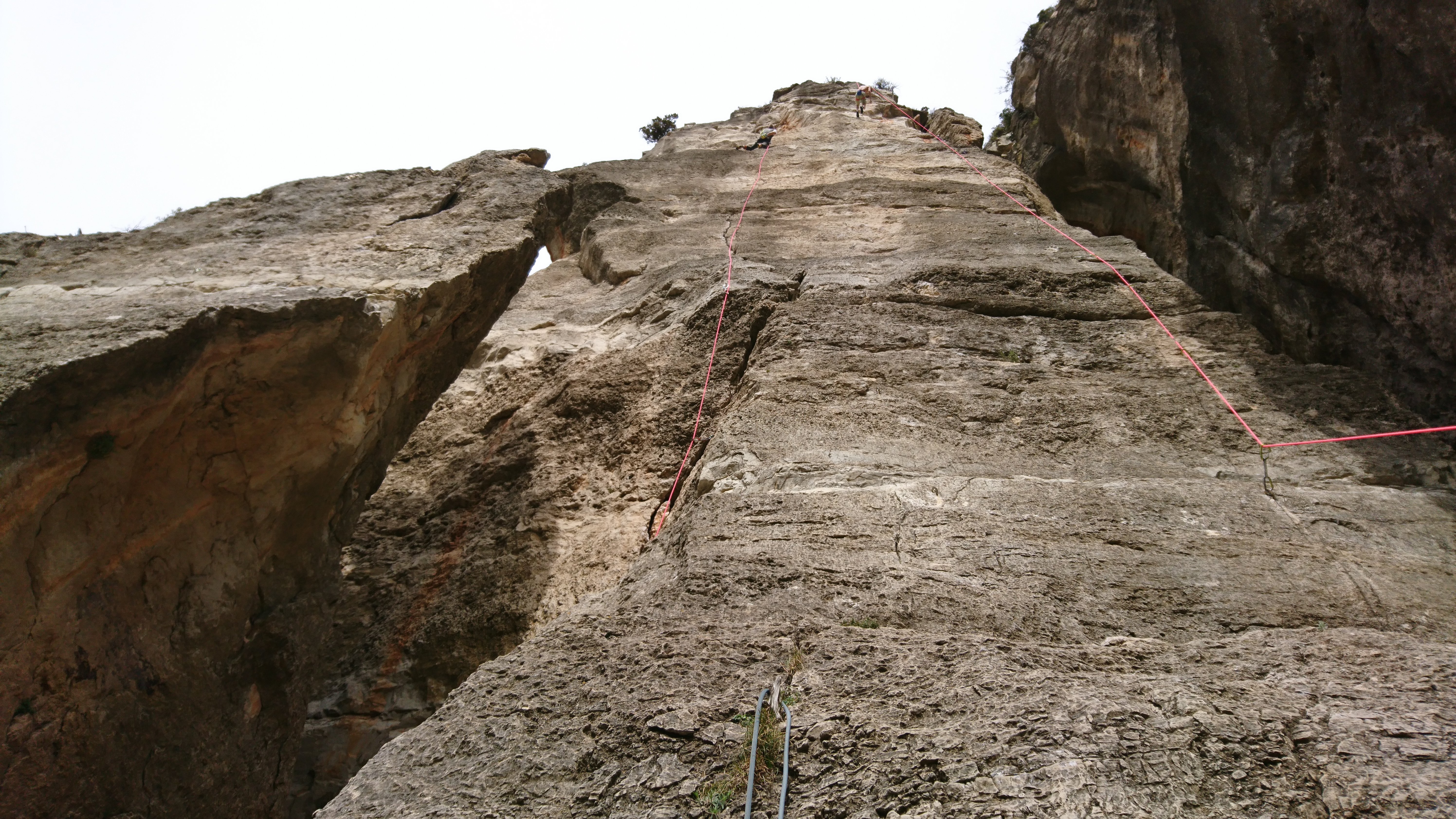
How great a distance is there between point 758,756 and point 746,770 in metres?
0.06

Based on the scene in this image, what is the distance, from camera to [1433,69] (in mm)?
3840

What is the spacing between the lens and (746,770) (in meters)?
2.35

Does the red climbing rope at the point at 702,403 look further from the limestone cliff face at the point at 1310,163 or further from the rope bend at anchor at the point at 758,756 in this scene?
the limestone cliff face at the point at 1310,163

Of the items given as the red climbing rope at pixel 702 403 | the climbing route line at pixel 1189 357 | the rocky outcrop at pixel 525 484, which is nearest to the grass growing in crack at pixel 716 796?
the red climbing rope at pixel 702 403

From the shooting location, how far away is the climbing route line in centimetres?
412

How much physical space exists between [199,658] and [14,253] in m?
2.42

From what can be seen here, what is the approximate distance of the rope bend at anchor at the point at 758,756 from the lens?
2.25 metres

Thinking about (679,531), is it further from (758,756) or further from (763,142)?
(763,142)

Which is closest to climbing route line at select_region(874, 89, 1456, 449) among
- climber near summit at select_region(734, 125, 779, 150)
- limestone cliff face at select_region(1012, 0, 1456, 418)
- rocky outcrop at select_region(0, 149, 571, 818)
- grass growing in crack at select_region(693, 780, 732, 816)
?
limestone cliff face at select_region(1012, 0, 1456, 418)

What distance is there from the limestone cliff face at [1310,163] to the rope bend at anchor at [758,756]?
11.5ft

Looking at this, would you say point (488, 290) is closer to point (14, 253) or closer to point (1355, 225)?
point (14, 253)

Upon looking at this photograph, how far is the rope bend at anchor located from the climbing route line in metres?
2.83

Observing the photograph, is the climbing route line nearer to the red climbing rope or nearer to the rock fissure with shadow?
the rock fissure with shadow

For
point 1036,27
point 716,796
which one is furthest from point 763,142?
point 716,796
